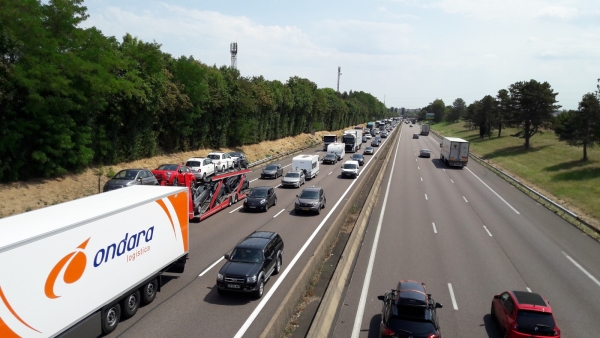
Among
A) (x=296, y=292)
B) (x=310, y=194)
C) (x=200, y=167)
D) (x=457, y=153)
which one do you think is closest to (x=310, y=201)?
(x=310, y=194)

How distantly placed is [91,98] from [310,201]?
56.7 feet

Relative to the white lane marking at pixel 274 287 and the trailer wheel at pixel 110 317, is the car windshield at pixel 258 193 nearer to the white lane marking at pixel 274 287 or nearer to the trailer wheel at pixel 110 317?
the white lane marking at pixel 274 287

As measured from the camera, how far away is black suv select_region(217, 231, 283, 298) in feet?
48.9

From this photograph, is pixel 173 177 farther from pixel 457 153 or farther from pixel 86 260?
pixel 457 153

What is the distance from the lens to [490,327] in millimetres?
14039

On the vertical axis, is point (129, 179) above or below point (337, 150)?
above

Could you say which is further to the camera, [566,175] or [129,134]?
[566,175]

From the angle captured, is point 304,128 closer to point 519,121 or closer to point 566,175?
point 519,121

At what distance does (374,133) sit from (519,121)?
55.2 m

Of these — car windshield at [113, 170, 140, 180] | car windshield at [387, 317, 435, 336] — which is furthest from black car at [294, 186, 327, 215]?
car windshield at [387, 317, 435, 336]

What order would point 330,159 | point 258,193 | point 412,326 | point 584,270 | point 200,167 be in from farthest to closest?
point 330,159 < point 200,167 < point 258,193 < point 584,270 < point 412,326

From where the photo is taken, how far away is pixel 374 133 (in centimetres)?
12256

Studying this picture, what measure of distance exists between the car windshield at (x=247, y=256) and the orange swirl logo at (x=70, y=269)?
6.09m

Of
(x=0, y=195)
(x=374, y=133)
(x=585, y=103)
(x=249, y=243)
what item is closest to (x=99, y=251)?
(x=249, y=243)
